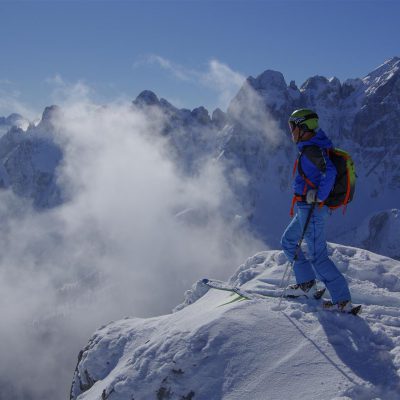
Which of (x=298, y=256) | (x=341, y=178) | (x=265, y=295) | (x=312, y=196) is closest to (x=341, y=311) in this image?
(x=298, y=256)

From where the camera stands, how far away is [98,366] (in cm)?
1116

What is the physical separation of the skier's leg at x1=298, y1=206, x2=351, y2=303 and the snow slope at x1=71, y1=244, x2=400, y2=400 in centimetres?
47

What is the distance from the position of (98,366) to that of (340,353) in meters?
5.98

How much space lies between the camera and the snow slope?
7.29 meters

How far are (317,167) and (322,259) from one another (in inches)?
71.2

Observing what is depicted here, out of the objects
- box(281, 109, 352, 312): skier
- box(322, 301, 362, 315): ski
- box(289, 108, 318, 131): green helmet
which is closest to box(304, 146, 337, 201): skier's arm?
box(281, 109, 352, 312): skier

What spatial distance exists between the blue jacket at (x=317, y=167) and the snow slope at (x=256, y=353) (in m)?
2.39

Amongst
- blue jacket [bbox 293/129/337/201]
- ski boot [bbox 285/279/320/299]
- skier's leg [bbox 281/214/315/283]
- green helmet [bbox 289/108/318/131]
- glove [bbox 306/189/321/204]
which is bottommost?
ski boot [bbox 285/279/320/299]

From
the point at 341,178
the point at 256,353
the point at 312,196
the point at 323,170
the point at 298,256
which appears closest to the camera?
the point at 256,353

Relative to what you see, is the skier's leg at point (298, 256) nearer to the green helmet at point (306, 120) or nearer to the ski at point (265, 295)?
the ski at point (265, 295)

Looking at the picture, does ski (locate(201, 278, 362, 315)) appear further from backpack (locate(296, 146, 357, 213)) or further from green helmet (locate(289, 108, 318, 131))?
green helmet (locate(289, 108, 318, 131))

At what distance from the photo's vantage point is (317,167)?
861cm

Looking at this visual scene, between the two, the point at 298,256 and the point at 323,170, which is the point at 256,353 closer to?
the point at 298,256

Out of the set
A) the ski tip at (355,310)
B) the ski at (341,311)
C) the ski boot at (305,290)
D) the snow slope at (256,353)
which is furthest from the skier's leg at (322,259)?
the ski boot at (305,290)
